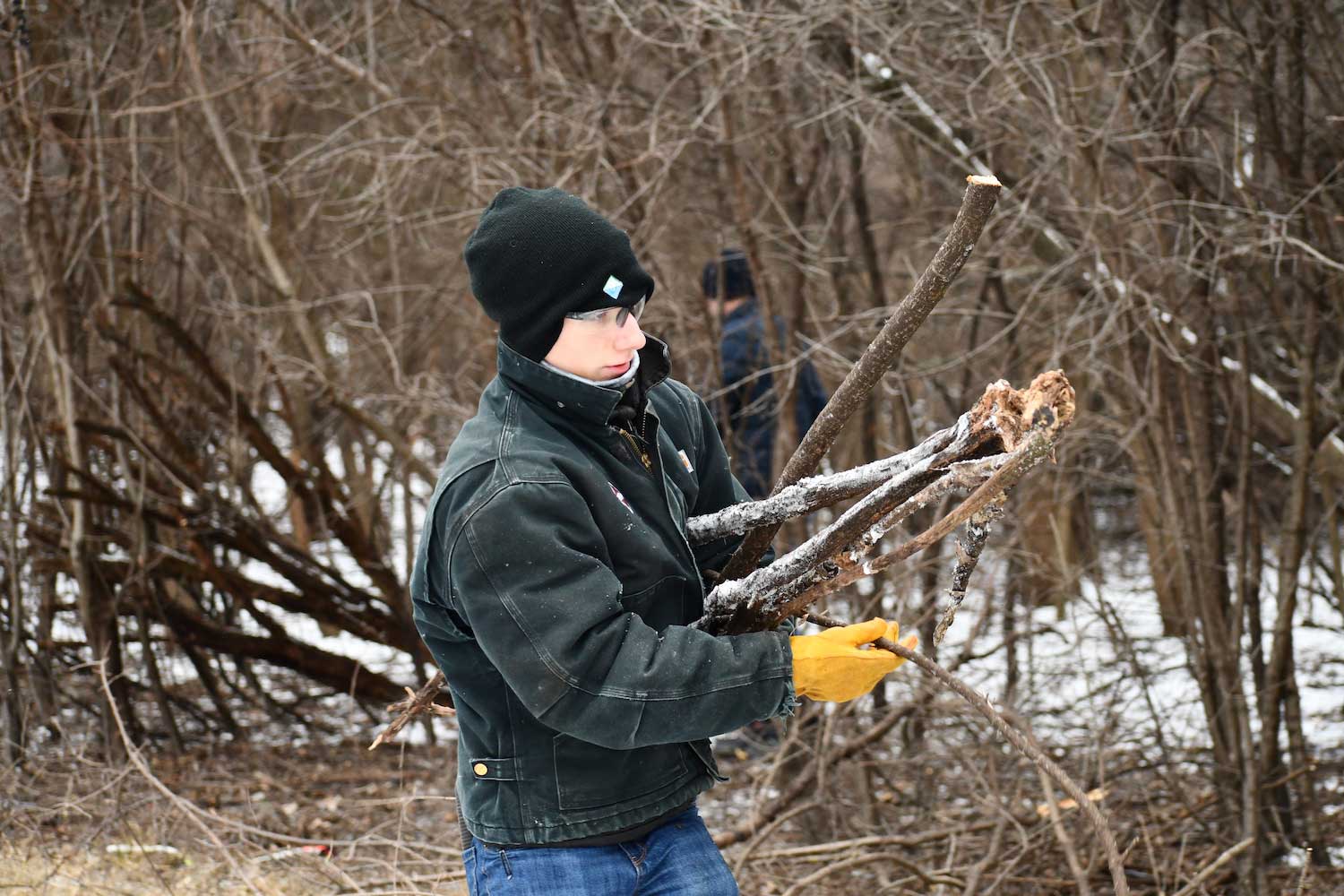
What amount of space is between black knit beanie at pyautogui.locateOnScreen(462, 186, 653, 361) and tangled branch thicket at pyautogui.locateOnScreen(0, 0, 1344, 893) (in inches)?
79.8

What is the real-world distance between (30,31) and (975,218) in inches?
179

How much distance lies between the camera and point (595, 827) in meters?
1.95

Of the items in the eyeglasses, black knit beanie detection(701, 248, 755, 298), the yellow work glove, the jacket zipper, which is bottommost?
the yellow work glove

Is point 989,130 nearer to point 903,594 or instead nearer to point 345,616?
point 903,594

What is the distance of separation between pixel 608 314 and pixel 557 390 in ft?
0.49

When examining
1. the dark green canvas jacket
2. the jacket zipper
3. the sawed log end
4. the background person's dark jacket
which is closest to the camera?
the sawed log end

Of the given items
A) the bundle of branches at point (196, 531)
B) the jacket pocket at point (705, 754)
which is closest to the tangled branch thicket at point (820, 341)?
the bundle of branches at point (196, 531)

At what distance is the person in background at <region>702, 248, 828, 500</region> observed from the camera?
543 centimetres

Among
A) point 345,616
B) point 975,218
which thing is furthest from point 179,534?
point 975,218

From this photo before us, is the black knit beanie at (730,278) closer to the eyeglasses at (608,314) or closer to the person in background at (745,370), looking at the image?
the person in background at (745,370)

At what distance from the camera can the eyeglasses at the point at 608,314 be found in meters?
1.97

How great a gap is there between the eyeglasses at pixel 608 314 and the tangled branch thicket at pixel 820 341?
1942 mm

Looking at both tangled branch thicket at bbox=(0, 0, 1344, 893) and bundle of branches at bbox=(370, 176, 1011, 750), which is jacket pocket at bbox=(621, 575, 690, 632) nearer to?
bundle of branches at bbox=(370, 176, 1011, 750)

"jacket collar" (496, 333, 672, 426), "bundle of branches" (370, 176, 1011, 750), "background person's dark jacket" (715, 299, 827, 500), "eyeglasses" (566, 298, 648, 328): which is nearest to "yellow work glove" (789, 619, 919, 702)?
"bundle of branches" (370, 176, 1011, 750)
